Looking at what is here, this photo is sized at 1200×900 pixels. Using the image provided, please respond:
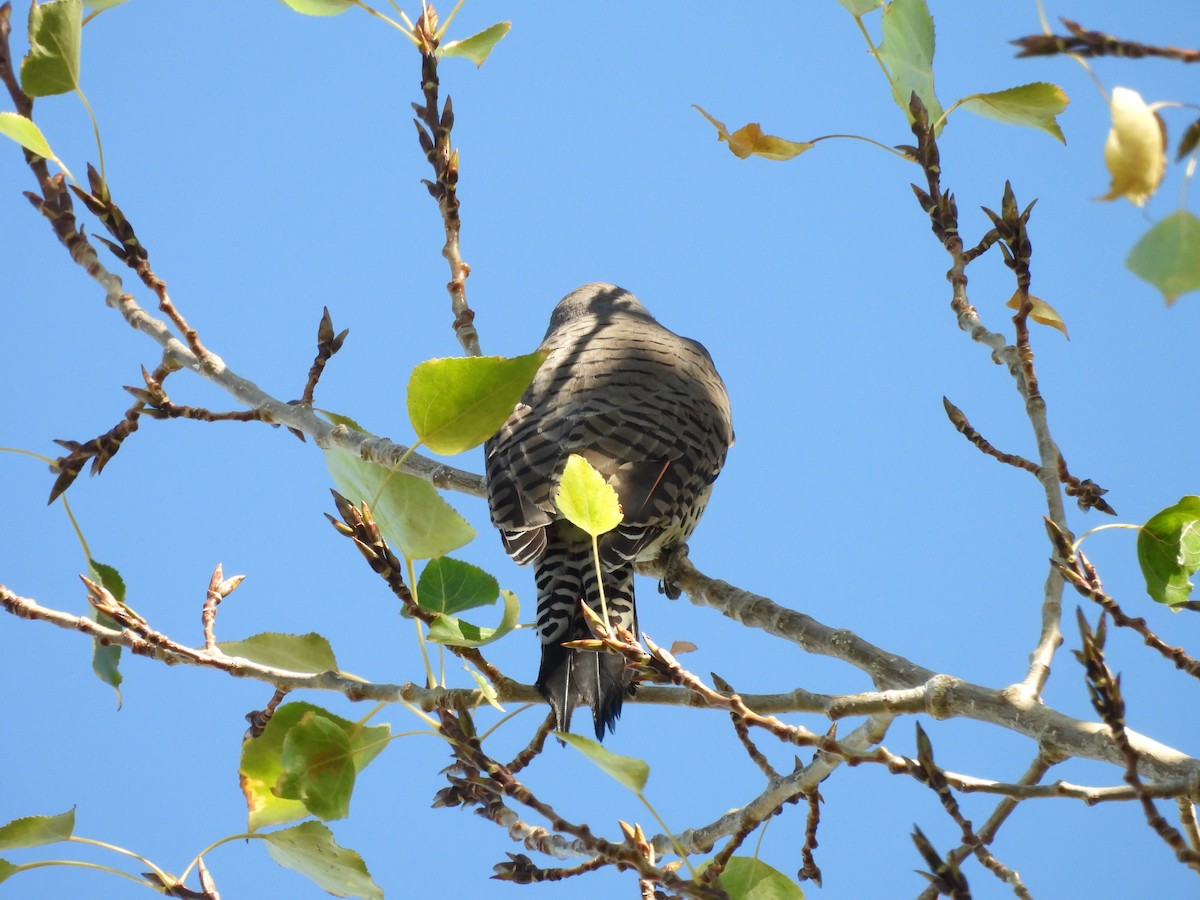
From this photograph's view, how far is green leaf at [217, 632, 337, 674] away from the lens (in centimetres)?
129

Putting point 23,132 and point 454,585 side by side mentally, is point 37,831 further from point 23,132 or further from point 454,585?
point 23,132

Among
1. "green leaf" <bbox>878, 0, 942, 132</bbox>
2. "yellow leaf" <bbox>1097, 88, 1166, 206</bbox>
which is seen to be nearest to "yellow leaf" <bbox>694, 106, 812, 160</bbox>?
"green leaf" <bbox>878, 0, 942, 132</bbox>

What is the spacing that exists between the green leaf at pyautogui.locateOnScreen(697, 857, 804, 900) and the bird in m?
0.37

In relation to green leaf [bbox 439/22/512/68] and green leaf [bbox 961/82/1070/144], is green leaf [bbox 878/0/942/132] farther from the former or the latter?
green leaf [bbox 439/22/512/68]

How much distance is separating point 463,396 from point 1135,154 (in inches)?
28.1

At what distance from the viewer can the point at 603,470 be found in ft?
7.02

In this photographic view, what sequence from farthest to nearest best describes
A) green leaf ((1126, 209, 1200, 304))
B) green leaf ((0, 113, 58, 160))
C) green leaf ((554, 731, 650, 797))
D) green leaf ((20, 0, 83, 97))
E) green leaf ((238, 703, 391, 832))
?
green leaf ((20, 0, 83, 97)), green leaf ((0, 113, 58, 160)), green leaf ((238, 703, 391, 832)), green leaf ((554, 731, 650, 797)), green leaf ((1126, 209, 1200, 304))

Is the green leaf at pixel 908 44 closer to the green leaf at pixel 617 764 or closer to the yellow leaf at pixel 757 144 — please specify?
the yellow leaf at pixel 757 144

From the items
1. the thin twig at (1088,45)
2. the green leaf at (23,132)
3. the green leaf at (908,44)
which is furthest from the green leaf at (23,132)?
the thin twig at (1088,45)

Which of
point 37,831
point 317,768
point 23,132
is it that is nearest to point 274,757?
point 317,768

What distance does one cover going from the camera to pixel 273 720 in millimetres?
1225

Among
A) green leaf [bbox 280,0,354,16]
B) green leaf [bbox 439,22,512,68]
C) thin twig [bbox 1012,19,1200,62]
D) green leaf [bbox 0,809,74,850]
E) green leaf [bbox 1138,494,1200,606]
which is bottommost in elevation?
green leaf [bbox 0,809,74,850]

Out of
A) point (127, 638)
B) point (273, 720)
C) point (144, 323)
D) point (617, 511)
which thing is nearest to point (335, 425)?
point (144, 323)

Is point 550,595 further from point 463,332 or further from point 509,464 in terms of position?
point 463,332
